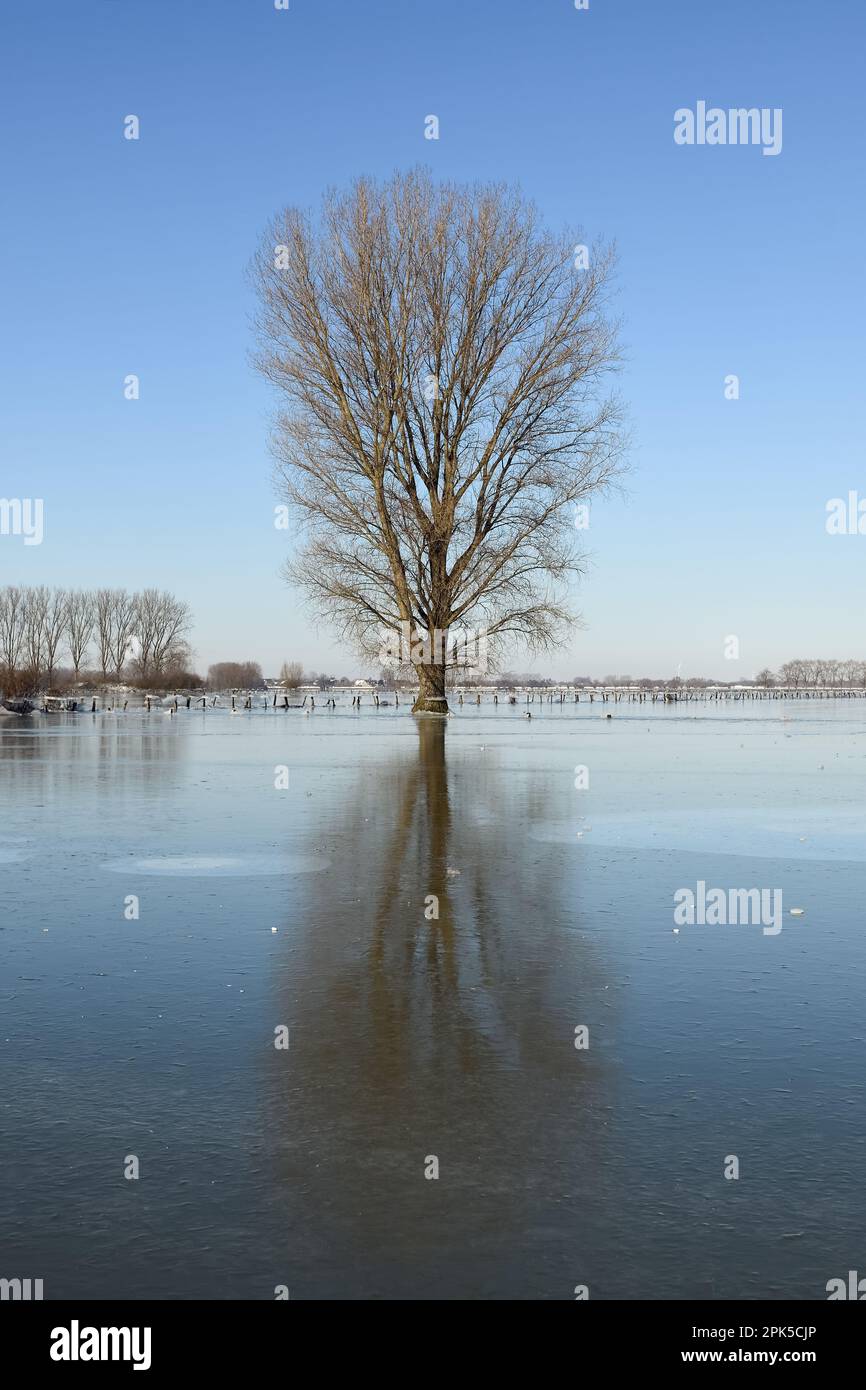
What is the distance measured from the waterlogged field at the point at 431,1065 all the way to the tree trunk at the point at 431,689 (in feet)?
103

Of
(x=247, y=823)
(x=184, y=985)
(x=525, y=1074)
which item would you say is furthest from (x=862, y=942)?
(x=247, y=823)

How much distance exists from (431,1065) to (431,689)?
39.8m

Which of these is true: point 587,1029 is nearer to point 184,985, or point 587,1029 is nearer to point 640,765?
point 184,985

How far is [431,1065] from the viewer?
16.1 feet

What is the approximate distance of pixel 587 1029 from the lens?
17.9ft

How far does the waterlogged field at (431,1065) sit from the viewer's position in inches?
129

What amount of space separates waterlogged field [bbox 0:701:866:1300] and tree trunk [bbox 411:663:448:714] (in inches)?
1232
